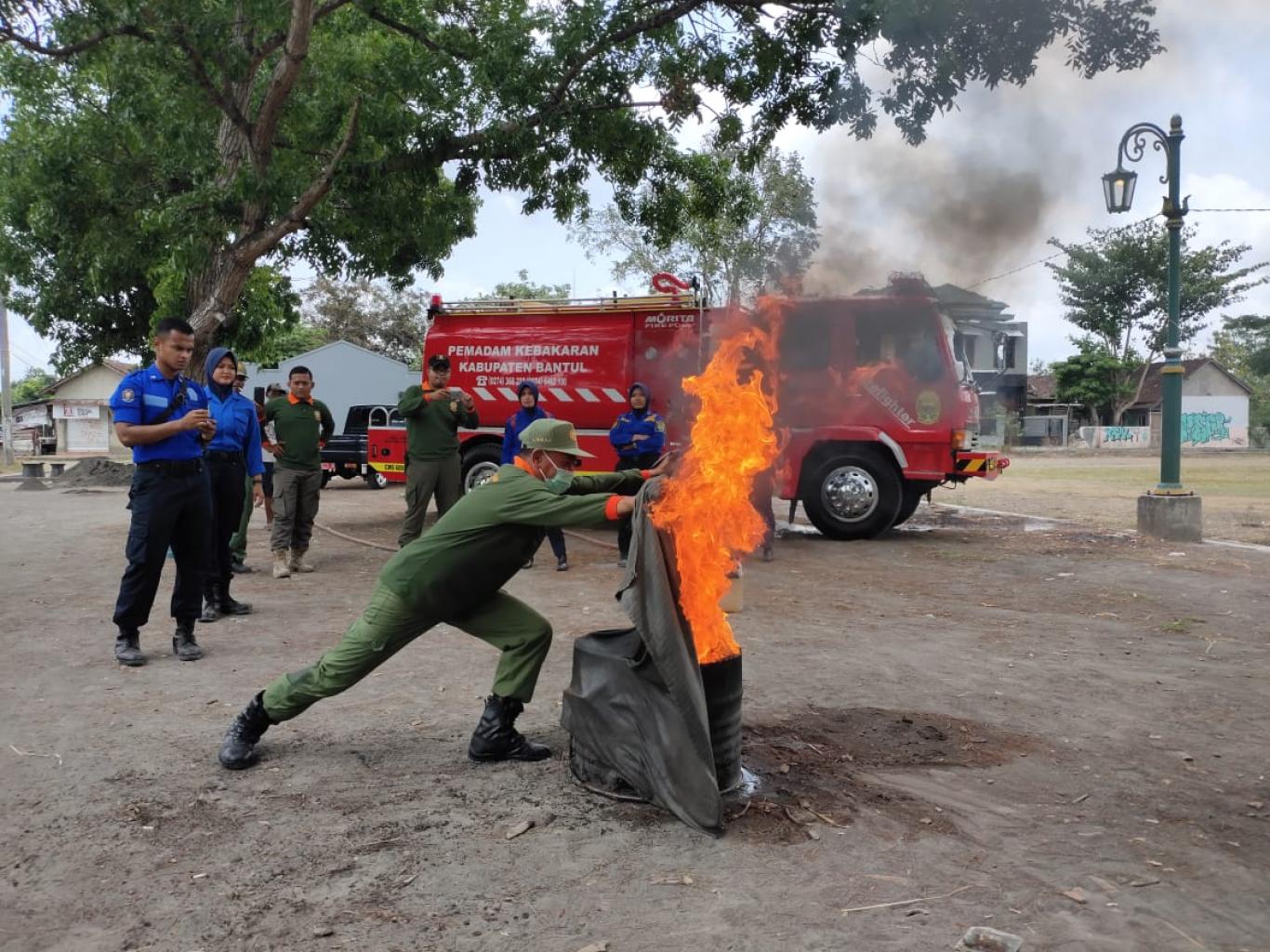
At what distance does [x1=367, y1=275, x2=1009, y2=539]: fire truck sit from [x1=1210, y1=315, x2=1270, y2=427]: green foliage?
1501 inches

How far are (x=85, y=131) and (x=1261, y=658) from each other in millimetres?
13311

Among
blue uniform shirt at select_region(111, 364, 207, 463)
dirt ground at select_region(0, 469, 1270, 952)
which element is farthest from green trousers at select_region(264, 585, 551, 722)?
blue uniform shirt at select_region(111, 364, 207, 463)

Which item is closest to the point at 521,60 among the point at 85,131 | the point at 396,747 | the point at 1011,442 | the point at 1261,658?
the point at 85,131

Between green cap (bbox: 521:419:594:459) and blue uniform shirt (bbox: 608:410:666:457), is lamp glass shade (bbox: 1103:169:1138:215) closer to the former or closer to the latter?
Result: blue uniform shirt (bbox: 608:410:666:457)

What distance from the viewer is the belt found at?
18.4 feet

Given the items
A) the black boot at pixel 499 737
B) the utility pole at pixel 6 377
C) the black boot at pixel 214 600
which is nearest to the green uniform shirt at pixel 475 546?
the black boot at pixel 499 737

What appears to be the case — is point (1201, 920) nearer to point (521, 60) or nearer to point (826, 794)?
point (826, 794)

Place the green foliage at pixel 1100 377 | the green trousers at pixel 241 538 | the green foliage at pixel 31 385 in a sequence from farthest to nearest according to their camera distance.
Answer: the green foliage at pixel 31 385 < the green foliage at pixel 1100 377 < the green trousers at pixel 241 538

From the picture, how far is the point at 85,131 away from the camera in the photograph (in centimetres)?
1176

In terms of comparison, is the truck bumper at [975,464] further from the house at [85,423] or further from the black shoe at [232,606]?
the house at [85,423]

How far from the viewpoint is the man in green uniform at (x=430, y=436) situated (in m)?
9.04

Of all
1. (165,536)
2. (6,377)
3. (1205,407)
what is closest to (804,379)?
(165,536)

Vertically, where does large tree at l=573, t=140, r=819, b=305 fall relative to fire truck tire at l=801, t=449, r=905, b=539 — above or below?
above

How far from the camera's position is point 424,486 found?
9078 mm
